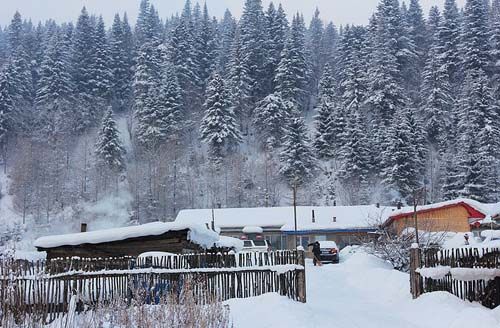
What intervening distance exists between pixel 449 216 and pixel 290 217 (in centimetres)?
1482

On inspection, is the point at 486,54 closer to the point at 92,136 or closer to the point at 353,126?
the point at 353,126

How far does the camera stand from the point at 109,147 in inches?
2699

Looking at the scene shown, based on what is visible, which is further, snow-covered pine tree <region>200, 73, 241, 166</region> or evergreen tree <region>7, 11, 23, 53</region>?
evergreen tree <region>7, 11, 23, 53</region>

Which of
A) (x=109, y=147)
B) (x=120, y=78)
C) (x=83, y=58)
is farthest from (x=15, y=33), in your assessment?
(x=109, y=147)

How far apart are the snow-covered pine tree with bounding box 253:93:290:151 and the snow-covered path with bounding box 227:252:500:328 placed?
178 ft

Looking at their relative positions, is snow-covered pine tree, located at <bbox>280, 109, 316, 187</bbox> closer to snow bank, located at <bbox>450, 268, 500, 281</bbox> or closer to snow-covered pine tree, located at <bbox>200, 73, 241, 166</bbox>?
snow-covered pine tree, located at <bbox>200, 73, 241, 166</bbox>

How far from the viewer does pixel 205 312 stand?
748 cm

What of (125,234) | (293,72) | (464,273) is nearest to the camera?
(464,273)

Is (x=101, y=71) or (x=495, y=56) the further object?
(x=101, y=71)

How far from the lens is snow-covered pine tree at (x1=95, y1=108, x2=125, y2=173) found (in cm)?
6850

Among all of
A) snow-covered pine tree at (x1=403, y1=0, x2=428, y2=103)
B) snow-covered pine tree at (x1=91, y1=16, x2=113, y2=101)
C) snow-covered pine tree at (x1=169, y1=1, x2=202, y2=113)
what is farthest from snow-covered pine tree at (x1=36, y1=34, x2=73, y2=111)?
snow-covered pine tree at (x1=403, y1=0, x2=428, y2=103)

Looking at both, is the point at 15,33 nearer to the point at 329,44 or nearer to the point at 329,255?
the point at 329,44

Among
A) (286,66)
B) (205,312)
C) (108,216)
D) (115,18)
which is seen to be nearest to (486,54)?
(286,66)

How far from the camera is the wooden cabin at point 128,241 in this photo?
1912 centimetres
